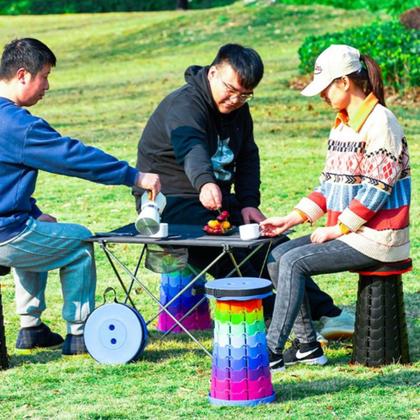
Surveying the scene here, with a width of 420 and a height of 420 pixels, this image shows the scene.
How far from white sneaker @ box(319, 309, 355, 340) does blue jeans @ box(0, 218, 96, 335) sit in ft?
4.16

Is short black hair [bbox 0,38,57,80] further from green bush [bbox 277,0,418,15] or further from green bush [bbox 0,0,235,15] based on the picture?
green bush [bbox 0,0,235,15]

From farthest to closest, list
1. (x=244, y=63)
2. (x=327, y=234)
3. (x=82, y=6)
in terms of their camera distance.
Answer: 1. (x=82, y=6)
2. (x=244, y=63)
3. (x=327, y=234)

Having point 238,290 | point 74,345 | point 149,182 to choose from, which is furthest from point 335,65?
Result: point 74,345

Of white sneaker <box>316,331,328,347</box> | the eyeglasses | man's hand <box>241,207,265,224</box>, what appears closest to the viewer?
the eyeglasses

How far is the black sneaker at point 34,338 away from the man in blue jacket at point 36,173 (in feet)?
1.14

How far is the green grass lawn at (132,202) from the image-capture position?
526 cm

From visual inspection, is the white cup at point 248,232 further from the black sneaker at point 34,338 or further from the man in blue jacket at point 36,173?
the black sneaker at point 34,338

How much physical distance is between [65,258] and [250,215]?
1147 mm

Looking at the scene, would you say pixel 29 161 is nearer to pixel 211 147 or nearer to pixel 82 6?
pixel 211 147

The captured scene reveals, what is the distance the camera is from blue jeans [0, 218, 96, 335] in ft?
19.4

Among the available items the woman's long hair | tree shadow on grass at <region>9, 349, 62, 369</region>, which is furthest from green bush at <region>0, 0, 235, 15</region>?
the woman's long hair

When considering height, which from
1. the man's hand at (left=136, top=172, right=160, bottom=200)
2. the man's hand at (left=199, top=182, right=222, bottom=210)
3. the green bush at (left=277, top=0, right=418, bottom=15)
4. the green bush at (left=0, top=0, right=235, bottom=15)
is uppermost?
the green bush at (left=0, top=0, right=235, bottom=15)

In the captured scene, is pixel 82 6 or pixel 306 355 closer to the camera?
pixel 306 355

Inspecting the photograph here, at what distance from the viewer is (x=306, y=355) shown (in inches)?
231
